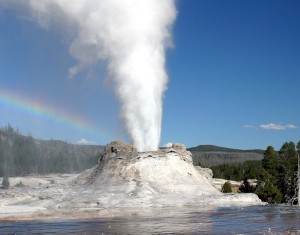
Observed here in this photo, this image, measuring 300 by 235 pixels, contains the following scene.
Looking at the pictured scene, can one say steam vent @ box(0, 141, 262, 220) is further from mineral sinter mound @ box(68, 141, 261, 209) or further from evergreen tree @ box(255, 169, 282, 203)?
evergreen tree @ box(255, 169, 282, 203)

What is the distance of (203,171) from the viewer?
44.1 meters

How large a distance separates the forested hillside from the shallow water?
7527cm

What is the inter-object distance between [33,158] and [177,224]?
94430 mm

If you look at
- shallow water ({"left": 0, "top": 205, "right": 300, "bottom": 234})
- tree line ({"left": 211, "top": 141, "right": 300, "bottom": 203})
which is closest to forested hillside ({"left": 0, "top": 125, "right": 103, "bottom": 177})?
tree line ({"left": 211, "top": 141, "right": 300, "bottom": 203})

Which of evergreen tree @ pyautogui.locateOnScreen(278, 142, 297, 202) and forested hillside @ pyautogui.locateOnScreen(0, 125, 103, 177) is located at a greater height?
forested hillside @ pyautogui.locateOnScreen(0, 125, 103, 177)

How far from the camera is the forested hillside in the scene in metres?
105

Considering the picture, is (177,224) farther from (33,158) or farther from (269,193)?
(33,158)

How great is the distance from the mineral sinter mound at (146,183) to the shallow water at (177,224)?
4104mm

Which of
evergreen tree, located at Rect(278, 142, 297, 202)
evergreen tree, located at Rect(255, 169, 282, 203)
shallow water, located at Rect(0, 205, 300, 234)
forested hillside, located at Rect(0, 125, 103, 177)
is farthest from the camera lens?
forested hillside, located at Rect(0, 125, 103, 177)

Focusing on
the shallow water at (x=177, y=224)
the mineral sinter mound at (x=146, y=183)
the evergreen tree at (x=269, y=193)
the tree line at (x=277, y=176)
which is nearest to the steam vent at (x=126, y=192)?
the mineral sinter mound at (x=146, y=183)

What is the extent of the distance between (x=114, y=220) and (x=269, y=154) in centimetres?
3250

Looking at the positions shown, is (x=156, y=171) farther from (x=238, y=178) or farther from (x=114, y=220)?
(x=238, y=178)

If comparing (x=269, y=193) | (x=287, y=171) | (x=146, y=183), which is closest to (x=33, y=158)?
(x=287, y=171)

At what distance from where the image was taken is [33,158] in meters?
112
